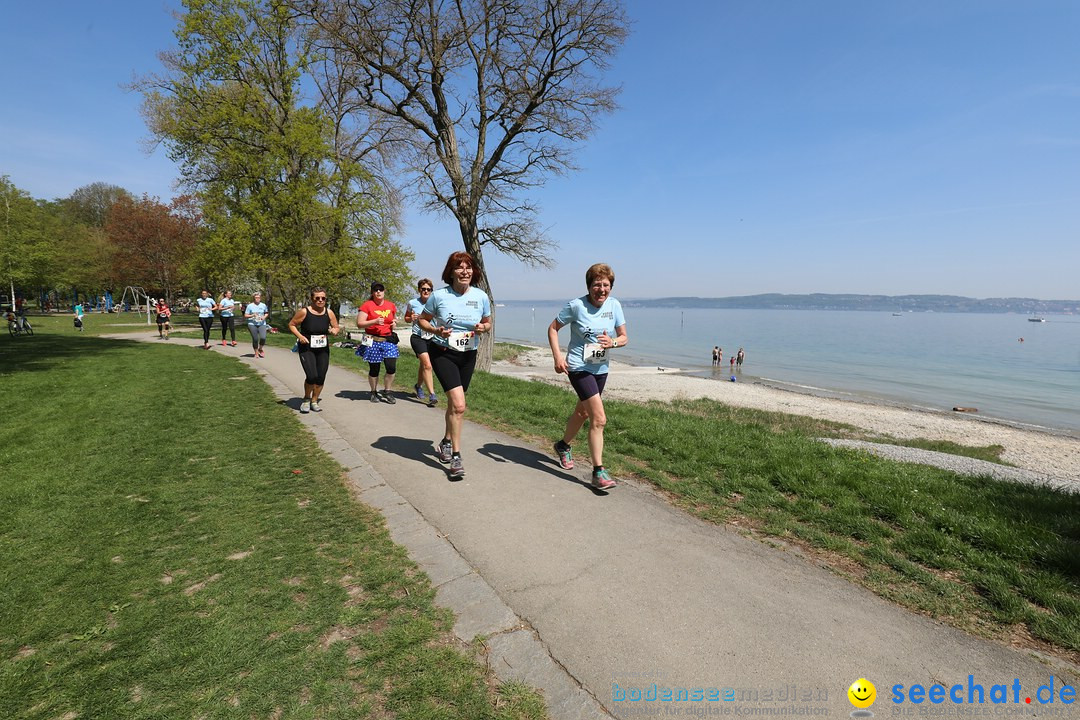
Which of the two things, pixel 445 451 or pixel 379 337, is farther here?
pixel 379 337

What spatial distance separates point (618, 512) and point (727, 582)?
1.23m

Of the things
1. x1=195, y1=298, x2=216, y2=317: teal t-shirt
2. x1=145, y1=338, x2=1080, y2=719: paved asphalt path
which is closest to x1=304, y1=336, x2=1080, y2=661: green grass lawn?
x1=145, y1=338, x2=1080, y2=719: paved asphalt path

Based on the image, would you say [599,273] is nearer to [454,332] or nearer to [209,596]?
[454,332]

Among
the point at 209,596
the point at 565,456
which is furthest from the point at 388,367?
the point at 209,596

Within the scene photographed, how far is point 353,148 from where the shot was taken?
2469 cm

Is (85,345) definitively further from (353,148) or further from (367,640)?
(367,640)

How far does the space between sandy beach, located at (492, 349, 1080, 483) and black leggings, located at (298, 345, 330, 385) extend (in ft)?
41.1

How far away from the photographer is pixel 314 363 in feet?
25.5

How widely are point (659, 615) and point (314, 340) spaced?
681cm

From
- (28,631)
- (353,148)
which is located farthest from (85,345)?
(28,631)

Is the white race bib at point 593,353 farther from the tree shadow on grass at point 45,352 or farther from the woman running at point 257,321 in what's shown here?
the woman running at point 257,321

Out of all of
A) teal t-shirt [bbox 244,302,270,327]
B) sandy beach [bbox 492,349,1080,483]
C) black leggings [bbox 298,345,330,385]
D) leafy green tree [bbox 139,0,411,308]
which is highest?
leafy green tree [bbox 139,0,411,308]

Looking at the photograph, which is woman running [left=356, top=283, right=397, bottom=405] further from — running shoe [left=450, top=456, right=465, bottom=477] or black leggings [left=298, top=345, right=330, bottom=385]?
running shoe [left=450, top=456, right=465, bottom=477]

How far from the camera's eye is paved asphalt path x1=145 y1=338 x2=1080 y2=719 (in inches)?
87.6
